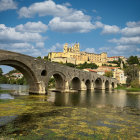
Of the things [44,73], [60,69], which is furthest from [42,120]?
[60,69]

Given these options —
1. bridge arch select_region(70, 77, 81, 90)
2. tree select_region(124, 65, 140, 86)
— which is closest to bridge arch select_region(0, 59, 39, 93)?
bridge arch select_region(70, 77, 81, 90)

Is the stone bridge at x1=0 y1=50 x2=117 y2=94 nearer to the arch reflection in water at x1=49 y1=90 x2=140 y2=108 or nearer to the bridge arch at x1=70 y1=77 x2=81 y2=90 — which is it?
the arch reflection in water at x1=49 y1=90 x2=140 y2=108

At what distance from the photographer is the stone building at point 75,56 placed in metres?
158

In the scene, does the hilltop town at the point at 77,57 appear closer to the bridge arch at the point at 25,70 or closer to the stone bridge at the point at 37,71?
the stone bridge at the point at 37,71

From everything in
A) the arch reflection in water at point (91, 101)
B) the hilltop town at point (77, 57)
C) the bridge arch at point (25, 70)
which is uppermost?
the hilltop town at point (77, 57)

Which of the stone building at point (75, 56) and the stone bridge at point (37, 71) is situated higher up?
the stone building at point (75, 56)

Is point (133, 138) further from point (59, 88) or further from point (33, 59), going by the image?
point (59, 88)

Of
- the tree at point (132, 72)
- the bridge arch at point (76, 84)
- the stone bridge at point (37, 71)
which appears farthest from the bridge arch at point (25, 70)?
the tree at point (132, 72)

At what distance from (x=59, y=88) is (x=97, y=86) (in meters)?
32.6

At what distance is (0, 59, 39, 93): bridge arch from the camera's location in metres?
24.3

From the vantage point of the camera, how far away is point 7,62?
23.9 meters

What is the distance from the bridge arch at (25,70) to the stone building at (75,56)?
126 meters

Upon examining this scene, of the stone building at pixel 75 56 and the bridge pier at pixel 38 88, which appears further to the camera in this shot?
the stone building at pixel 75 56

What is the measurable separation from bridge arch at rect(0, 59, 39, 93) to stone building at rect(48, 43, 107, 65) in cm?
12574
